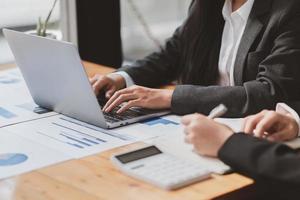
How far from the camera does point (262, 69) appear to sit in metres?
1.75

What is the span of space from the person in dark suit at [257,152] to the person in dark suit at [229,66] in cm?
27

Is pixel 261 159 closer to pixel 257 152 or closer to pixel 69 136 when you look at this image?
pixel 257 152

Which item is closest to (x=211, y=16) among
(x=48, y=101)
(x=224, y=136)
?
(x=48, y=101)

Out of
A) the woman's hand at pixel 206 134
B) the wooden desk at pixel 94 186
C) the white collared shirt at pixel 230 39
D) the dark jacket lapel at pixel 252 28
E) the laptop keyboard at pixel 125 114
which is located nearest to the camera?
the wooden desk at pixel 94 186

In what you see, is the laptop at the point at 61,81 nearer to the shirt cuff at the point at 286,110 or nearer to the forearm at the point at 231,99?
the forearm at the point at 231,99

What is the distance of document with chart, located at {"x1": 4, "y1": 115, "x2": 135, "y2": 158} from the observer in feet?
4.76

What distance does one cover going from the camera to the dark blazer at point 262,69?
1701 mm

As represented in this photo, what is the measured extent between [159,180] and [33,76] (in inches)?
27.1

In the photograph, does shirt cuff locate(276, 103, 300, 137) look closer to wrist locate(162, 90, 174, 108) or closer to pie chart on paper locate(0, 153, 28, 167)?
wrist locate(162, 90, 174, 108)

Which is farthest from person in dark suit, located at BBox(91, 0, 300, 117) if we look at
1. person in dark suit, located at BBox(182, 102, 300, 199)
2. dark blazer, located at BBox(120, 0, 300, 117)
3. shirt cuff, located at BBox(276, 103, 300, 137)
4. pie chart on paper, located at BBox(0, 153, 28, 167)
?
pie chart on paper, located at BBox(0, 153, 28, 167)

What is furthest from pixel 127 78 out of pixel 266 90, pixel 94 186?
pixel 94 186

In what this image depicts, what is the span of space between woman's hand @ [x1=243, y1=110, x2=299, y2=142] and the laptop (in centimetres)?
35

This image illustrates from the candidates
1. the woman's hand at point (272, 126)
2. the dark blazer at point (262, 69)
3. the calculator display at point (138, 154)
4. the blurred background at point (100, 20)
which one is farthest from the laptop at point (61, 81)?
the blurred background at point (100, 20)

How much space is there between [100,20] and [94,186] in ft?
5.91
